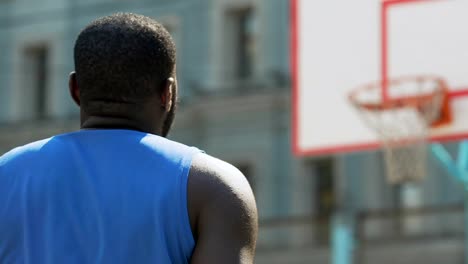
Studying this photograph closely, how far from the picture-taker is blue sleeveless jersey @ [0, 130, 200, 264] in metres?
2.55

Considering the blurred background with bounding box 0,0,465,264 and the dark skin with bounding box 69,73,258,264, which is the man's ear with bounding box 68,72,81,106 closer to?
the dark skin with bounding box 69,73,258,264

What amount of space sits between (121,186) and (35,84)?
1073 inches

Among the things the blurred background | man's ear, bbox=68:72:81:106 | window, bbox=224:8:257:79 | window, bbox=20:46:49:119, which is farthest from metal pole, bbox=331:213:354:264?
man's ear, bbox=68:72:81:106

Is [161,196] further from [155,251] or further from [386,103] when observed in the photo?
[386,103]

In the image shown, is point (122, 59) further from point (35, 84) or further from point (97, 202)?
point (35, 84)

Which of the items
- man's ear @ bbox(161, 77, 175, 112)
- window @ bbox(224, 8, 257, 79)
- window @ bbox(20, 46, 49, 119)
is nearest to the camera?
man's ear @ bbox(161, 77, 175, 112)

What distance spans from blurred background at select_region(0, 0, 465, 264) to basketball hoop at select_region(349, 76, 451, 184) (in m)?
12.7

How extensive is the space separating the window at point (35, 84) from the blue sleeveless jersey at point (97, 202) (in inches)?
1059

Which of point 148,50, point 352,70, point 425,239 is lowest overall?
point 425,239

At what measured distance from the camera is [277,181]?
25.9m

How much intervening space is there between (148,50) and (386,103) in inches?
310

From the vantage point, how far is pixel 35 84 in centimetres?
2948

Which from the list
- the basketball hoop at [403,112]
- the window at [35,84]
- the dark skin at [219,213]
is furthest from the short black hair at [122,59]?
the window at [35,84]

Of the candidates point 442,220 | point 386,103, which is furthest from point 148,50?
point 442,220
